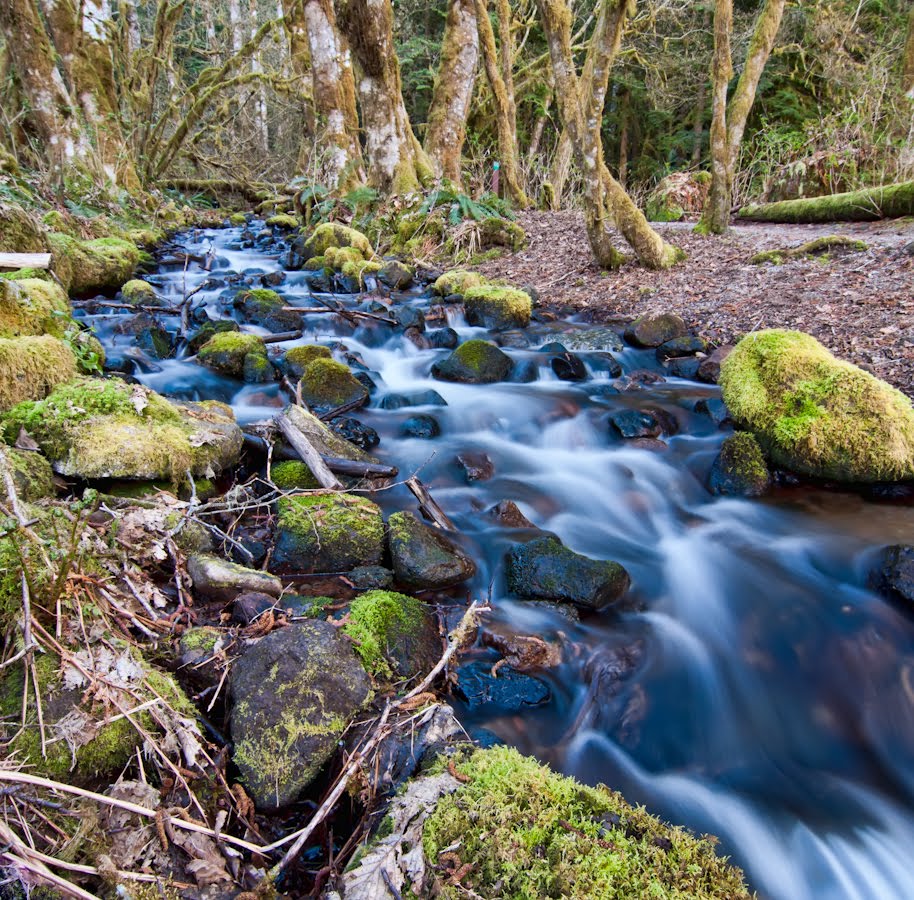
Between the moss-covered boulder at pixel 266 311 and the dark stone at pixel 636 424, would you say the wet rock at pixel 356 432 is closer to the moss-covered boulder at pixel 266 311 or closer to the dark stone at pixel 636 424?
the dark stone at pixel 636 424

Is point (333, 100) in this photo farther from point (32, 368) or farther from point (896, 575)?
point (896, 575)

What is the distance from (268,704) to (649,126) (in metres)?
27.1

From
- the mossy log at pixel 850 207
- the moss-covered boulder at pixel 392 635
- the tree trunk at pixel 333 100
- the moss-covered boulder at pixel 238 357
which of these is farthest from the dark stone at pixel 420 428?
the tree trunk at pixel 333 100

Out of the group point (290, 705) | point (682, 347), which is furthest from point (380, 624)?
point (682, 347)

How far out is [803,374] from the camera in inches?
178

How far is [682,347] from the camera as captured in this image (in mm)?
6539

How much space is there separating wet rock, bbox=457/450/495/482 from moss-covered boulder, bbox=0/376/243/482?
1770 millimetres

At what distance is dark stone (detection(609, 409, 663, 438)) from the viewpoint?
17.4 ft

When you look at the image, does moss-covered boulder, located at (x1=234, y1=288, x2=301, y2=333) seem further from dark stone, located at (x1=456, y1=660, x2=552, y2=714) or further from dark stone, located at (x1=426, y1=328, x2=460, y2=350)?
dark stone, located at (x1=456, y1=660, x2=552, y2=714)

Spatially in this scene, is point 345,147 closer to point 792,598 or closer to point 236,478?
point 236,478

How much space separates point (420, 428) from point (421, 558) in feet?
6.89

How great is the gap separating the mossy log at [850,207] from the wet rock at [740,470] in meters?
7.04

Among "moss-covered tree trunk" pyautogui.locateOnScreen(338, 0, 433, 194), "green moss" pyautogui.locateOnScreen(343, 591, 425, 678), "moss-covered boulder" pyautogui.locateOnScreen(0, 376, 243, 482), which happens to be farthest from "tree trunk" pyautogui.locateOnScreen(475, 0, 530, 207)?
"green moss" pyautogui.locateOnScreen(343, 591, 425, 678)

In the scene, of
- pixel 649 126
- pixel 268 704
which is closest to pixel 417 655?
pixel 268 704
